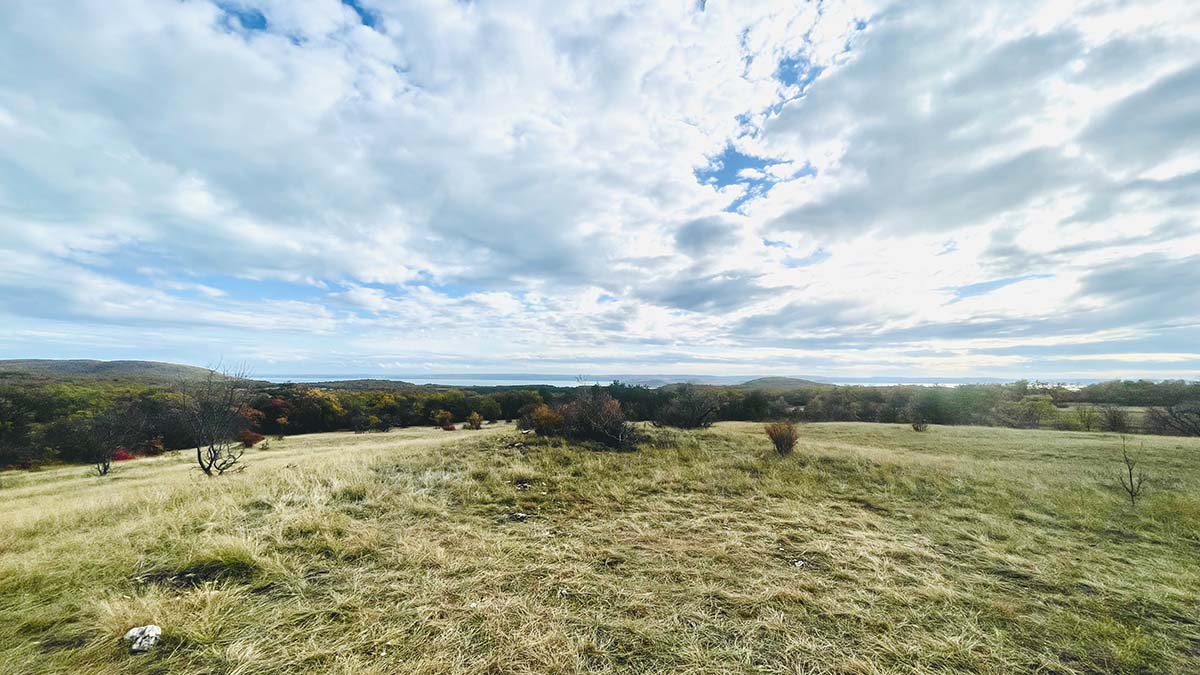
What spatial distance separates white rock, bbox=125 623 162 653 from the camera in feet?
11.2

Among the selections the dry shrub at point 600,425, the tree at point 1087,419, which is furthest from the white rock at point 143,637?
the tree at point 1087,419

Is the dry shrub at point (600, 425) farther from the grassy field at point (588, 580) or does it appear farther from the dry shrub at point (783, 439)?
the grassy field at point (588, 580)

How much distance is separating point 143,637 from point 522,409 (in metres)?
48.4

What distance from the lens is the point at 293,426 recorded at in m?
52.3

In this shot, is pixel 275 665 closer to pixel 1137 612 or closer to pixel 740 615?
pixel 740 615

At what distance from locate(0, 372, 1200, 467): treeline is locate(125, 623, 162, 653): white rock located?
14.9m

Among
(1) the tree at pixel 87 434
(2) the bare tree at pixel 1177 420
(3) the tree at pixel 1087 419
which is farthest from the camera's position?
(3) the tree at pixel 1087 419

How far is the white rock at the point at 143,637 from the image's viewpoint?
3408 millimetres

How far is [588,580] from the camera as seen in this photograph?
4914 mm

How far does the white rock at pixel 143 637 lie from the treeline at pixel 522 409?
14925mm

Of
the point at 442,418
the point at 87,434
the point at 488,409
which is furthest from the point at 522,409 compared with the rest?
the point at 87,434

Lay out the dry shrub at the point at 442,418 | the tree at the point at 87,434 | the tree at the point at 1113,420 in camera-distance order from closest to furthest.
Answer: the tree at the point at 87,434 → the tree at the point at 1113,420 → the dry shrub at the point at 442,418

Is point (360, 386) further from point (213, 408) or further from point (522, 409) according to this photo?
point (213, 408)

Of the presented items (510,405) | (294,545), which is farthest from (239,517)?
(510,405)
